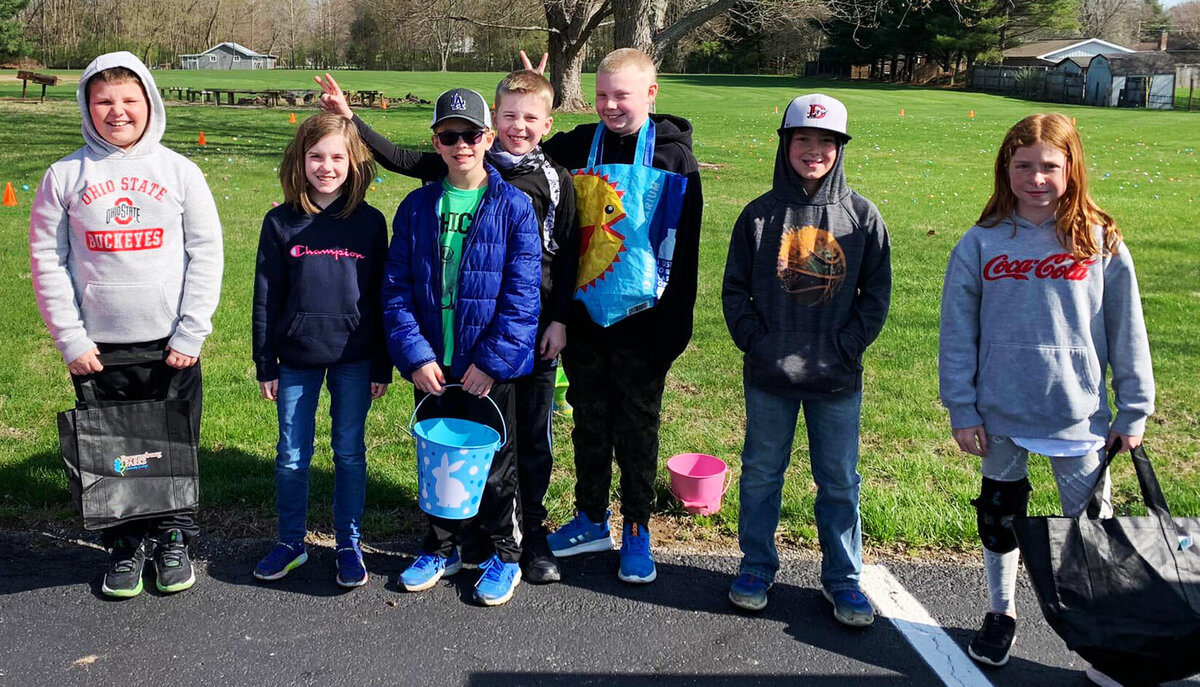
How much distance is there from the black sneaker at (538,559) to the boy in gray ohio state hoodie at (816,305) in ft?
2.36

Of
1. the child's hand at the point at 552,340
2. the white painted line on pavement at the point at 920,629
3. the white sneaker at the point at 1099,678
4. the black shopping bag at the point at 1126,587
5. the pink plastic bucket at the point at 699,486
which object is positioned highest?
the child's hand at the point at 552,340

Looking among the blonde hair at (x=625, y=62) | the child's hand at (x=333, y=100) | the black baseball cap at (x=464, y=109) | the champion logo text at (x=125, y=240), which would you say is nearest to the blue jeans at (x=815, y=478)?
the blonde hair at (x=625, y=62)

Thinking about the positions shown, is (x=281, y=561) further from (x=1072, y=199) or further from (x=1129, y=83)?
(x=1129, y=83)

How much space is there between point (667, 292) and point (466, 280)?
30.2 inches

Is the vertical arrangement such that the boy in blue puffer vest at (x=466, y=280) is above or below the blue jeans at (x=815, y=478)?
above

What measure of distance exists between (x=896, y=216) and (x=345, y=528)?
10.1 metres

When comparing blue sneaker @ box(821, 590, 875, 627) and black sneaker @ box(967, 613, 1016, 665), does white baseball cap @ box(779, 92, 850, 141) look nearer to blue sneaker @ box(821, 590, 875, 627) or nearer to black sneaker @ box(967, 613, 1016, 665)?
blue sneaker @ box(821, 590, 875, 627)

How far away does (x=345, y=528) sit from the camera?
384cm

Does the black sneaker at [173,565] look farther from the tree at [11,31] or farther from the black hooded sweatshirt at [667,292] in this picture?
the tree at [11,31]

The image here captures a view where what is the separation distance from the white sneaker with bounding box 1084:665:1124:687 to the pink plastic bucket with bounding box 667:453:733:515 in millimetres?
1611

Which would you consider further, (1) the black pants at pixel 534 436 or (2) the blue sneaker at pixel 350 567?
(1) the black pants at pixel 534 436

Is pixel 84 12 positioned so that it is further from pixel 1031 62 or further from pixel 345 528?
pixel 345 528

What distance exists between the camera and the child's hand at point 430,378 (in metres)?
3.55

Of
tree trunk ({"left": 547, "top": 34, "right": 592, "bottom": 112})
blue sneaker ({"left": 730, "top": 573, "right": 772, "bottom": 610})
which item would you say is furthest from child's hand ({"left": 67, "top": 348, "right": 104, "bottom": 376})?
tree trunk ({"left": 547, "top": 34, "right": 592, "bottom": 112})
